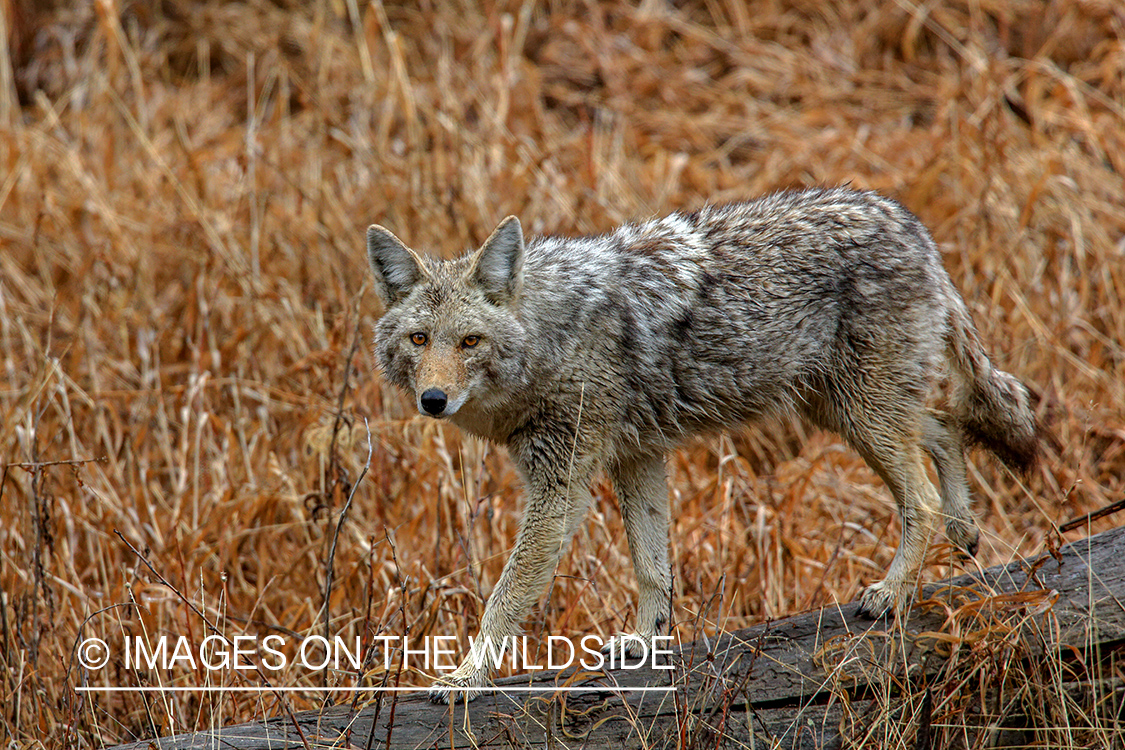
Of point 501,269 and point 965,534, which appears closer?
point 501,269

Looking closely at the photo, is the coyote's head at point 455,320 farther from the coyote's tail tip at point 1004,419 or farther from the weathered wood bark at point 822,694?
the coyote's tail tip at point 1004,419

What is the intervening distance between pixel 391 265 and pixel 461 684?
6.34 feet

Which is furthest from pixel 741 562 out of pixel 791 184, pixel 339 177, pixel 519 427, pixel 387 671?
pixel 339 177

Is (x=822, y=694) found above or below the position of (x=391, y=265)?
below

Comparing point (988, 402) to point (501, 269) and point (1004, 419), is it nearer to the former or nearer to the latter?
point (1004, 419)

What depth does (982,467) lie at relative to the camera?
288 inches

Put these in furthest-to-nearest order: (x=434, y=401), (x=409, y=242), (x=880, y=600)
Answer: (x=409, y=242) < (x=880, y=600) < (x=434, y=401)

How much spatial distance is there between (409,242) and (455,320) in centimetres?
413

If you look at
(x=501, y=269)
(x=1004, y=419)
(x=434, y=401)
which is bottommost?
(x=1004, y=419)

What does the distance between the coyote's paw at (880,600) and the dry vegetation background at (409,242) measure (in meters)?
0.19

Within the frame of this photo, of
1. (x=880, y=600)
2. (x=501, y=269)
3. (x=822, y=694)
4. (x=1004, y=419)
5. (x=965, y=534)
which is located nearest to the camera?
(x=822, y=694)

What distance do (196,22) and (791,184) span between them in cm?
754

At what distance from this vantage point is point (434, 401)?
14.0 feet

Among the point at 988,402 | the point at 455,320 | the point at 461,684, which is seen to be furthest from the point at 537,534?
the point at 988,402
